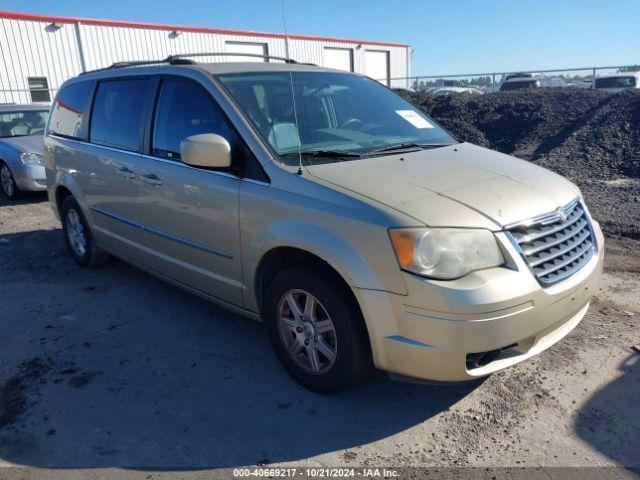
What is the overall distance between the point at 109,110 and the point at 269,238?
2.54m

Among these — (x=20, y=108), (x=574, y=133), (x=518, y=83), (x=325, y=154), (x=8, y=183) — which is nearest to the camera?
(x=325, y=154)

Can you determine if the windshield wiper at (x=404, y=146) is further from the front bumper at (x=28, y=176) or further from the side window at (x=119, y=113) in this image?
the front bumper at (x=28, y=176)

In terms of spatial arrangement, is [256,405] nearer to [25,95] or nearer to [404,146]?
[404,146]

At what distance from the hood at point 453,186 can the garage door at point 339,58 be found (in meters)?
30.3

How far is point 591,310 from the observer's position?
4238 millimetres

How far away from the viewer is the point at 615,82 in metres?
19.0

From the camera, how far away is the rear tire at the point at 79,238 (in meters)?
5.46

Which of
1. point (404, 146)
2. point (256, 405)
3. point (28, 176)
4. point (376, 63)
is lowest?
point (256, 405)

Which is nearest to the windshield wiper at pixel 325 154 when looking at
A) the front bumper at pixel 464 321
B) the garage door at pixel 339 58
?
the front bumper at pixel 464 321

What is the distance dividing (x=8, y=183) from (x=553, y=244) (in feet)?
30.2

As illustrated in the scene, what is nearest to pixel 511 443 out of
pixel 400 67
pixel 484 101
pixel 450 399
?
pixel 450 399

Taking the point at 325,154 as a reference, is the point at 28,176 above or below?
below

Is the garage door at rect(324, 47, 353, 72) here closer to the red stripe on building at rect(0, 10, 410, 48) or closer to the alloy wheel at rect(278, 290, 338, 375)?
the red stripe on building at rect(0, 10, 410, 48)

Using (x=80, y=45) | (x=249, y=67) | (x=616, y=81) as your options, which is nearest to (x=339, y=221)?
(x=249, y=67)
